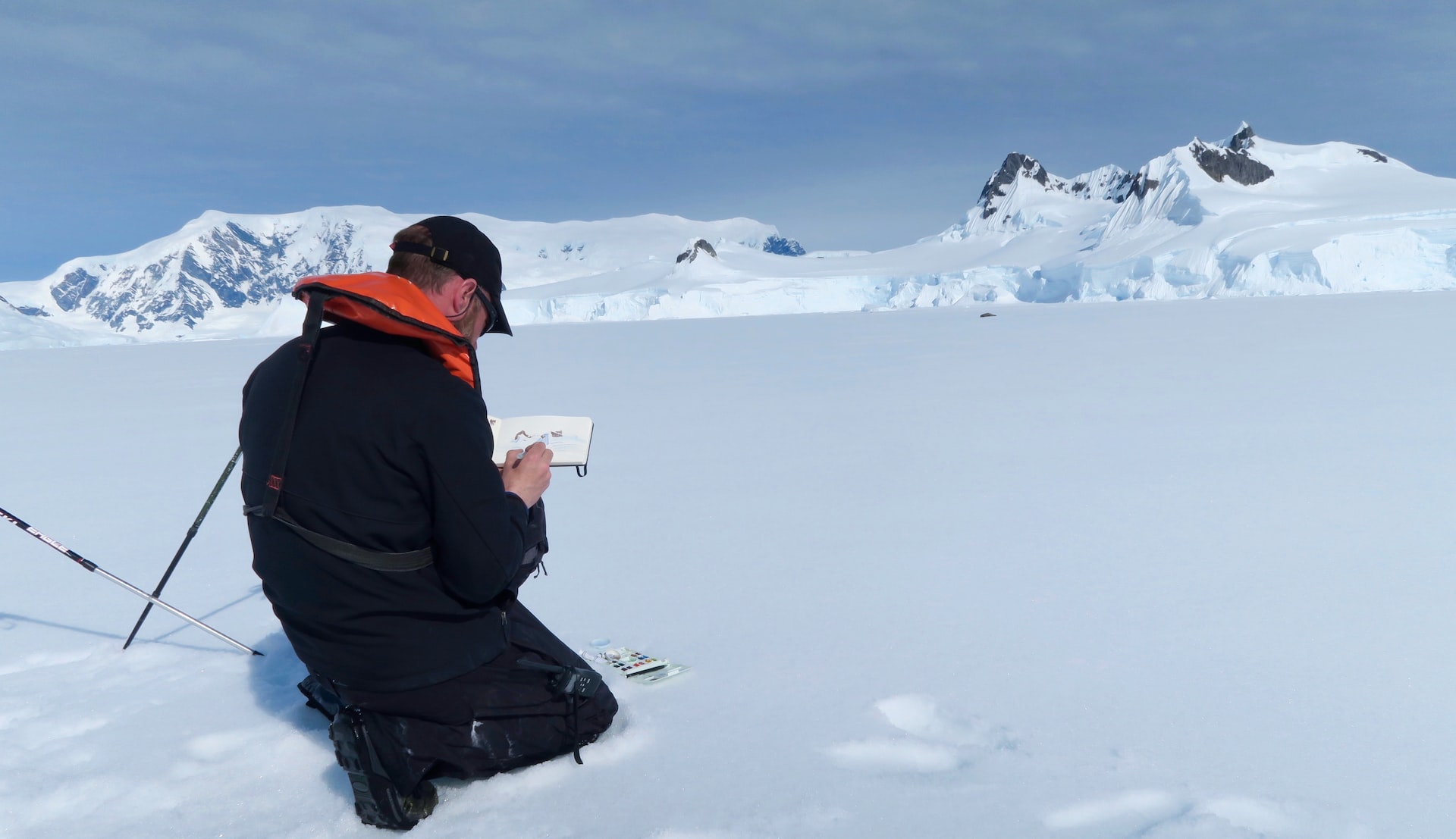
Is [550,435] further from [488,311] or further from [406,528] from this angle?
[406,528]

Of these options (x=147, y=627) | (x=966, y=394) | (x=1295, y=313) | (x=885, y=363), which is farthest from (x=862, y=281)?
(x=147, y=627)

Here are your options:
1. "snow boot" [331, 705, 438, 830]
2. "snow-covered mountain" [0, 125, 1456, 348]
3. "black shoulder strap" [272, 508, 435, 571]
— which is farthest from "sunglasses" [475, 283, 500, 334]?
"snow-covered mountain" [0, 125, 1456, 348]

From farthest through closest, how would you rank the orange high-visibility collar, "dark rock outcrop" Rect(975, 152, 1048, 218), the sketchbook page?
"dark rock outcrop" Rect(975, 152, 1048, 218), the sketchbook page, the orange high-visibility collar

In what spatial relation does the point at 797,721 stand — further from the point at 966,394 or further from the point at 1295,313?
the point at 1295,313

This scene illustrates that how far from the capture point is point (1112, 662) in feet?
8.37

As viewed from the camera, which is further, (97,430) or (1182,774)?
(97,430)

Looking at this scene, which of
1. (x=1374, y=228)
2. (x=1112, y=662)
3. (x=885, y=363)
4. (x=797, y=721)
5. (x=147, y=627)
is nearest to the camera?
(x=797, y=721)

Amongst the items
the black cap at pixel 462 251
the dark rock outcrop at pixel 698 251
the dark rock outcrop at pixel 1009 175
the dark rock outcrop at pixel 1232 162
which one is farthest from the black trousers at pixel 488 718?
the dark rock outcrop at pixel 1009 175

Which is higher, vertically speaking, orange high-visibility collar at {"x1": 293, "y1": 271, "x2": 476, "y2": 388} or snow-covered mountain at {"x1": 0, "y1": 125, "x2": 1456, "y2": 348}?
snow-covered mountain at {"x1": 0, "y1": 125, "x2": 1456, "y2": 348}

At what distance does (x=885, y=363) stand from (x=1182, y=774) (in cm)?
1074

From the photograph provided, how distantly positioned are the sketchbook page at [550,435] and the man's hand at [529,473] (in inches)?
9.8

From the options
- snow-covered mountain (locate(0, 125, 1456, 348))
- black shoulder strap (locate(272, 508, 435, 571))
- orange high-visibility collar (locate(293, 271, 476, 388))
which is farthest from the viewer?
snow-covered mountain (locate(0, 125, 1456, 348))

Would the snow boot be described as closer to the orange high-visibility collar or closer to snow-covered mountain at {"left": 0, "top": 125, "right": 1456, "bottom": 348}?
the orange high-visibility collar

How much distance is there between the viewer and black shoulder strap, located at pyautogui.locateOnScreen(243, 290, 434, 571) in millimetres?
1683
